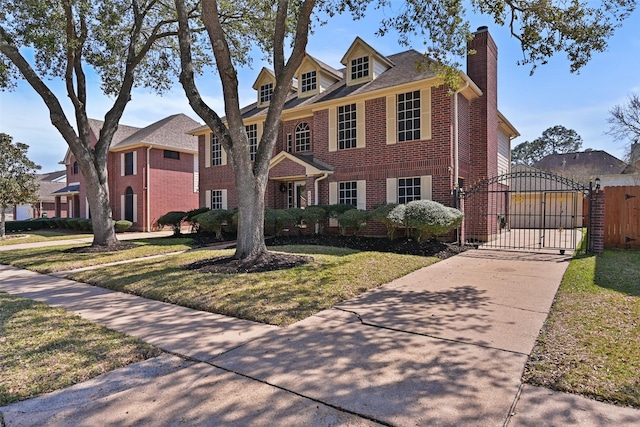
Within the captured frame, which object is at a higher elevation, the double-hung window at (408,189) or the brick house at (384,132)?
the brick house at (384,132)

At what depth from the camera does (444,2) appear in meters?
9.18

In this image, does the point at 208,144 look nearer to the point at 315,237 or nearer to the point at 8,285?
the point at 315,237

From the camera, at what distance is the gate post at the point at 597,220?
9742 millimetres

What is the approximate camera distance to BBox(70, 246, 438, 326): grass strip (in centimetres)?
531

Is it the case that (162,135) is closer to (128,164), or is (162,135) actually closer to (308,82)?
(128,164)

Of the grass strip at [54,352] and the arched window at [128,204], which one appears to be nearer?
the grass strip at [54,352]

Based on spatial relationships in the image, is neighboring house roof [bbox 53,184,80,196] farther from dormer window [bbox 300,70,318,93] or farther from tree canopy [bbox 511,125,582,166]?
tree canopy [bbox 511,125,582,166]

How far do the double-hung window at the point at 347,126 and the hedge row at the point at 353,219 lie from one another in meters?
2.62

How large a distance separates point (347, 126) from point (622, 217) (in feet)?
30.9

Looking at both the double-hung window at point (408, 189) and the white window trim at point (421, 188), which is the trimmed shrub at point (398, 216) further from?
the double-hung window at point (408, 189)

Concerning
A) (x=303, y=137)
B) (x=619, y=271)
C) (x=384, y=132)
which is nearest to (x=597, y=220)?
(x=619, y=271)

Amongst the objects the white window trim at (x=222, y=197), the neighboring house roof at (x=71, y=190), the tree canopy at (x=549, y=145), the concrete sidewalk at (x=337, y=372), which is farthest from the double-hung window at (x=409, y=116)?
the tree canopy at (x=549, y=145)

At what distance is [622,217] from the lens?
10891 millimetres

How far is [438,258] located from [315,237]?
520 centimetres
